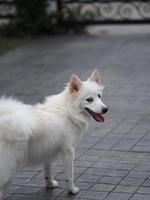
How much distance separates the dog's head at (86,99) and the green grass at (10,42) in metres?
8.15

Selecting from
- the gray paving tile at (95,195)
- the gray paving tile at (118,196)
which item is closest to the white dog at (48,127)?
the gray paving tile at (95,195)

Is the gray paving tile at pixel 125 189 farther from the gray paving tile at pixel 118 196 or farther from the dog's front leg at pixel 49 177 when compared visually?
the dog's front leg at pixel 49 177

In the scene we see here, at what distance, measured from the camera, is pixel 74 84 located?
19.4 ft

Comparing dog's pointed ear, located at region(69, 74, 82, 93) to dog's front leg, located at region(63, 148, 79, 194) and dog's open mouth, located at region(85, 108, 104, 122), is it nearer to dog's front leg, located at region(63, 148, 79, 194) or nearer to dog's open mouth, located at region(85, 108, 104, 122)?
dog's open mouth, located at region(85, 108, 104, 122)

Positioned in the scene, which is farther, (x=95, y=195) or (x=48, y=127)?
(x=95, y=195)

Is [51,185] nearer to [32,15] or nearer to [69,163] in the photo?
[69,163]

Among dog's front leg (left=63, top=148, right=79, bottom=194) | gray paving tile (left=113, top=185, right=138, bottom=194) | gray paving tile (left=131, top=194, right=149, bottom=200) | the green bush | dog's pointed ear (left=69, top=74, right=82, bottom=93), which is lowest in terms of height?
the green bush

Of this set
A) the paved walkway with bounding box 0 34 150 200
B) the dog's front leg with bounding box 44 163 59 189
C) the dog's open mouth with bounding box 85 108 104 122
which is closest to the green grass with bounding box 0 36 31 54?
the paved walkway with bounding box 0 34 150 200

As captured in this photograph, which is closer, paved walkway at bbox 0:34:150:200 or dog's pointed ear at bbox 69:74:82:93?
dog's pointed ear at bbox 69:74:82:93

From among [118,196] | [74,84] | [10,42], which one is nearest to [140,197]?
[118,196]

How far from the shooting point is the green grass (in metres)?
14.2

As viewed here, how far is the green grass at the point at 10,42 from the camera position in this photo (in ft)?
46.7

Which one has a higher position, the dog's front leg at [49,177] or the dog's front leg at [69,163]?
the dog's front leg at [69,163]

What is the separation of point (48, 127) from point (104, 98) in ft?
13.5
